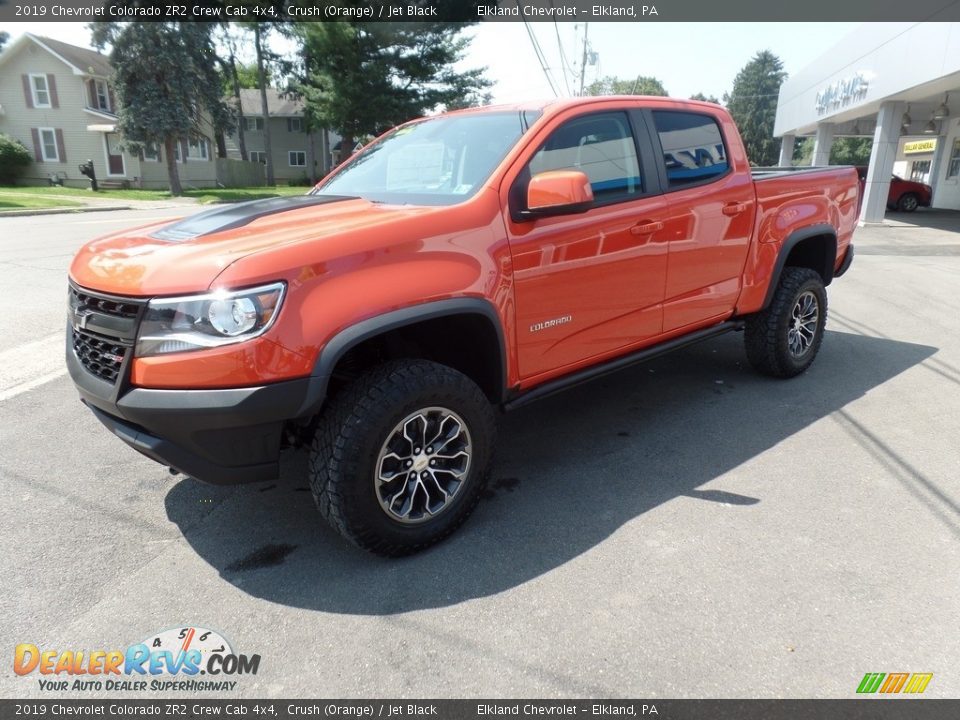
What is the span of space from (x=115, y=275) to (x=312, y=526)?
143cm

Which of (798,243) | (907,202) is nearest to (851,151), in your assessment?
(907,202)

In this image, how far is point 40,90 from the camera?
37219 mm

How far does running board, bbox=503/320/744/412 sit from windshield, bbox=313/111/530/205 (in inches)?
40.8

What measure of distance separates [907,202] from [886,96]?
26.9ft

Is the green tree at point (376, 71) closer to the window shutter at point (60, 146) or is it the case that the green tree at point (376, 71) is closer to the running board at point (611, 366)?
the window shutter at point (60, 146)

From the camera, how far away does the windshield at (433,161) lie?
129 inches

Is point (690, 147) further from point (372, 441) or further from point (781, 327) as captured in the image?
point (372, 441)

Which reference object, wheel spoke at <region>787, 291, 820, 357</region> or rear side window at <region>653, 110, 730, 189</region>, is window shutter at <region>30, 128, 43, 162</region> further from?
wheel spoke at <region>787, 291, 820, 357</region>

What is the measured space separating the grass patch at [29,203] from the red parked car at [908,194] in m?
29.0

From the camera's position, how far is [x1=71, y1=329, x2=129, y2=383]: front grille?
2.63 meters

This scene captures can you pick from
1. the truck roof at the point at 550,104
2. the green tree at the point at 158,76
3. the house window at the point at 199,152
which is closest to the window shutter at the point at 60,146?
the house window at the point at 199,152

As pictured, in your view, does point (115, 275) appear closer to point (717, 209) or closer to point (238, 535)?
point (238, 535)

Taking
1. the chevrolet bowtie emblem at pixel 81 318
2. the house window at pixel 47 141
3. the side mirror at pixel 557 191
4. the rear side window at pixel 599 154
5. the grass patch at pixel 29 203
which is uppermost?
the house window at pixel 47 141

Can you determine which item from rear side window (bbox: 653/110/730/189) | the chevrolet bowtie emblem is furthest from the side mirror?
the chevrolet bowtie emblem
